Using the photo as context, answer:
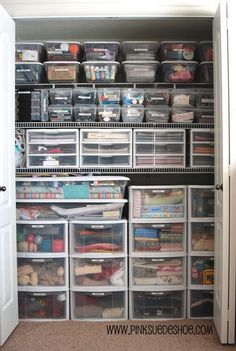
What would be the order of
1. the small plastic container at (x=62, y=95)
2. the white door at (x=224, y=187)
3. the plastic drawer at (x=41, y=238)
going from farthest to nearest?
the small plastic container at (x=62, y=95) → the plastic drawer at (x=41, y=238) → the white door at (x=224, y=187)

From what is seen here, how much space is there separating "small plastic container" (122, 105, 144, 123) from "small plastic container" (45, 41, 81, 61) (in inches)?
19.6

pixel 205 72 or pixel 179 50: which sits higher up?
pixel 179 50

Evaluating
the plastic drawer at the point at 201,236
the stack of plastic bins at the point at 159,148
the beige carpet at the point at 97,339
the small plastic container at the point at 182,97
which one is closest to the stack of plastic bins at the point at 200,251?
the plastic drawer at the point at 201,236

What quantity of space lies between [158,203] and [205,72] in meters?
0.97

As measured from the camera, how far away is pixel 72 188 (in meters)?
2.22

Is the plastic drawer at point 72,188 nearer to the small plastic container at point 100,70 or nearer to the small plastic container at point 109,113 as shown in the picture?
the small plastic container at point 109,113

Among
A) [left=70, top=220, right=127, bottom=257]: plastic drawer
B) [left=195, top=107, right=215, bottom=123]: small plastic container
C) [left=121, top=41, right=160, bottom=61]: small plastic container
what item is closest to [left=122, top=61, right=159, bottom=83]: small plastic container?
[left=121, top=41, right=160, bottom=61]: small plastic container

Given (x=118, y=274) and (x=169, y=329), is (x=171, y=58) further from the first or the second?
(x=169, y=329)

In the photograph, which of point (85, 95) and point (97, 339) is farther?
point (85, 95)

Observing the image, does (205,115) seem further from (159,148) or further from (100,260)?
(100,260)

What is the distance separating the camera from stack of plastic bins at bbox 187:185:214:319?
2.25 meters

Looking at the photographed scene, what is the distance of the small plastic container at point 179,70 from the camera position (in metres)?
2.30

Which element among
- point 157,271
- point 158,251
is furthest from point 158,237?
point 157,271

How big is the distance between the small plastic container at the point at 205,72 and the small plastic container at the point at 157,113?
33cm
